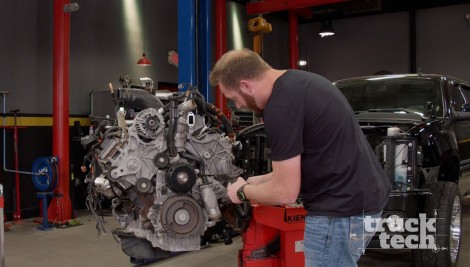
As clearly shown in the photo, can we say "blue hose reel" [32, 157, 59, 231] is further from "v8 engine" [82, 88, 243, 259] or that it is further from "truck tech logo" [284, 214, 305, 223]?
"truck tech logo" [284, 214, 305, 223]

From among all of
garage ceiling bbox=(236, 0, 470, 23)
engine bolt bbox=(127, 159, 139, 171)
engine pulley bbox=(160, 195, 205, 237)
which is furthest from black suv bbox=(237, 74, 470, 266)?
garage ceiling bbox=(236, 0, 470, 23)

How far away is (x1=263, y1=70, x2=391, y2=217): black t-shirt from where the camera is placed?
170cm

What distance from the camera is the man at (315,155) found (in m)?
1.71

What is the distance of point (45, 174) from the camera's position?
6.54 metres

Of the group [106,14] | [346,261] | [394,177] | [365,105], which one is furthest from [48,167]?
[346,261]

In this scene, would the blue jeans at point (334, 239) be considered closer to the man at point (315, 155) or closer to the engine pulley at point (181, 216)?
the man at point (315, 155)

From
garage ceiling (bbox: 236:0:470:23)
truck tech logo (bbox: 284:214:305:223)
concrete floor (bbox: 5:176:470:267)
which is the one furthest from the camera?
garage ceiling (bbox: 236:0:470:23)

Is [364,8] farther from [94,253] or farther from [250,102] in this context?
[250,102]

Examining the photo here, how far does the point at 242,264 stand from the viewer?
10.1 ft

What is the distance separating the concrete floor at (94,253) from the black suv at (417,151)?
68 cm

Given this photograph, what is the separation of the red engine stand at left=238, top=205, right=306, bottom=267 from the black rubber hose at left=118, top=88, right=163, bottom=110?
102 cm

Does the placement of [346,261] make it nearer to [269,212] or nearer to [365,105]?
[269,212]

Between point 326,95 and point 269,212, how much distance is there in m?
1.40

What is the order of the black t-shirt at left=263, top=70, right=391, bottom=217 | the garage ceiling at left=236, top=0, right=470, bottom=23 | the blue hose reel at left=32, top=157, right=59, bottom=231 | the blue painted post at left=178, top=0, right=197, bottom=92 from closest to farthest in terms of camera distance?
the black t-shirt at left=263, top=70, right=391, bottom=217
the blue painted post at left=178, top=0, right=197, bottom=92
the blue hose reel at left=32, top=157, right=59, bottom=231
the garage ceiling at left=236, top=0, right=470, bottom=23
